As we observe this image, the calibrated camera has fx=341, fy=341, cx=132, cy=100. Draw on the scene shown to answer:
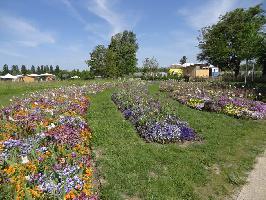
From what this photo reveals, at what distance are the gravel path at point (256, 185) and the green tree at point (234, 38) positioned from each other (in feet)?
104

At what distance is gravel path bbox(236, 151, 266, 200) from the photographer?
6.78 meters

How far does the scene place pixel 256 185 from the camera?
7.32 meters

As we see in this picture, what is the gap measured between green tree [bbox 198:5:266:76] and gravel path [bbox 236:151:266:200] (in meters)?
31.8

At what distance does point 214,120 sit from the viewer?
552 inches

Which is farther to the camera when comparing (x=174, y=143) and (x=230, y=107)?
(x=230, y=107)

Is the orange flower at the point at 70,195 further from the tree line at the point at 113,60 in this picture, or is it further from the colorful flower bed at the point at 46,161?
the tree line at the point at 113,60

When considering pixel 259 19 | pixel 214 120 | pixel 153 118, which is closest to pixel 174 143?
pixel 153 118

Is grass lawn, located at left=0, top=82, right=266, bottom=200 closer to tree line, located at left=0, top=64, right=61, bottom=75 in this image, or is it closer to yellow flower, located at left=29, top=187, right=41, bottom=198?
yellow flower, located at left=29, top=187, right=41, bottom=198

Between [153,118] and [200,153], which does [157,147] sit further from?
[153,118]

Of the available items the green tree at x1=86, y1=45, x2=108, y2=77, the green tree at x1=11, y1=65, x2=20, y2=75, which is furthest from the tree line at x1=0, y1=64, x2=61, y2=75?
the green tree at x1=86, y1=45, x2=108, y2=77

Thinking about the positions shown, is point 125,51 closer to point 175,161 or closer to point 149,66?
point 149,66

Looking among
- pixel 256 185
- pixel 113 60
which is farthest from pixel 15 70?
pixel 256 185

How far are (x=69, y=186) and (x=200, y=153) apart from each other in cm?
470

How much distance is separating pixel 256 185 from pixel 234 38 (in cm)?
4393
